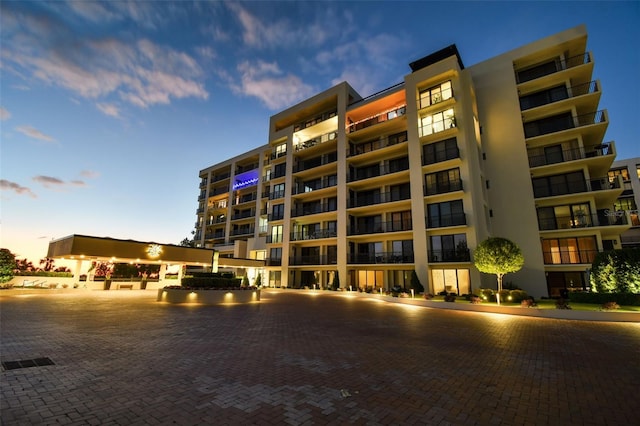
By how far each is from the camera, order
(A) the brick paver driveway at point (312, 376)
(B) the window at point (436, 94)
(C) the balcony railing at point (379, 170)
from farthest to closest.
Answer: (C) the balcony railing at point (379, 170), (B) the window at point (436, 94), (A) the brick paver driveway at point (312, 376)

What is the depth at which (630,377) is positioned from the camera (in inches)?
231

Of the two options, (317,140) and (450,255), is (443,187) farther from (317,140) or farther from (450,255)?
(317,140)

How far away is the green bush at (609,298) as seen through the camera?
15227mm

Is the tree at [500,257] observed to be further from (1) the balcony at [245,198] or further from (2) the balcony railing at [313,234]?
(1) the balcony at [245,198]

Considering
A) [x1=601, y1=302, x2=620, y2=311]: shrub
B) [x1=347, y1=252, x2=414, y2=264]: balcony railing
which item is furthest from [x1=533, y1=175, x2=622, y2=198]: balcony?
[x1=601, y1=302, x2=620, y2=311]: shrub

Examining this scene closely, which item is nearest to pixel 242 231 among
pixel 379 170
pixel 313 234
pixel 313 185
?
pixel 313 185

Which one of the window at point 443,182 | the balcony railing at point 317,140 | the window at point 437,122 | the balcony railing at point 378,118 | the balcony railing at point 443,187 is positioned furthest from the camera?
the balcony railing at point 317,140

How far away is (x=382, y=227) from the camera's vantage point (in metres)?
31.2

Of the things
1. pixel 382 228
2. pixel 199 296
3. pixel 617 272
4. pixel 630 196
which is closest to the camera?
pixel 617 272

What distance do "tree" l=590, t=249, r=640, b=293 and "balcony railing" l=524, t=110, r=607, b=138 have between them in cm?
1464

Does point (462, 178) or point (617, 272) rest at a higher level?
point (462, 178)

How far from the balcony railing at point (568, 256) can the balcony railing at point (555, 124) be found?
11125 mm

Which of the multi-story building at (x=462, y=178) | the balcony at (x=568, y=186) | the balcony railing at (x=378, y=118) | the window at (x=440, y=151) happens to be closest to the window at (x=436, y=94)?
the multi-story building at (x=462, y=178)

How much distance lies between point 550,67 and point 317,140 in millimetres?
26131
